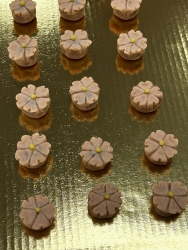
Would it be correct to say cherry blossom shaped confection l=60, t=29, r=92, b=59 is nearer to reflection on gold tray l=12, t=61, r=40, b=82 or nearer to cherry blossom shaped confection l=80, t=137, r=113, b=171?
reflection on gold tray l=12, t=61, r=40, b=82

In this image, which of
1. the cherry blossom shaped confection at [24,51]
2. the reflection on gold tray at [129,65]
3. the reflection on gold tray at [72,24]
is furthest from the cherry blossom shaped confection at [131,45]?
the cherry blossom shaped confection at [24,51]

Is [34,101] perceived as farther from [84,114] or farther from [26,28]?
[26,28]

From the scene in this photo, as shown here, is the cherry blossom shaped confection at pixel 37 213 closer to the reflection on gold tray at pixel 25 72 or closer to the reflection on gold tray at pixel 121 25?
the reflection on gold tray at pixel 25 72

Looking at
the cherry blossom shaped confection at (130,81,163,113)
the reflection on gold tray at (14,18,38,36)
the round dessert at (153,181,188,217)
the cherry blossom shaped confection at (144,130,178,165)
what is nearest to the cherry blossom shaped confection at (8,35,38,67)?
the reflection on gold tray at (14,18,38,36)

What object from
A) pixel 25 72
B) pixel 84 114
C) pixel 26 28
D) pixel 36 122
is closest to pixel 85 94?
pixel 84 114

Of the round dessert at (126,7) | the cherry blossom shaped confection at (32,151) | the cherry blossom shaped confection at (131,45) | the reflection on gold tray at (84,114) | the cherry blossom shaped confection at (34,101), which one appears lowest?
the cherry blossom shaped confection at (32,151)

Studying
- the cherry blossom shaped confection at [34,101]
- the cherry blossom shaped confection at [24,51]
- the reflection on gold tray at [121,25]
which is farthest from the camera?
the reflection on gold tray at [121,25]

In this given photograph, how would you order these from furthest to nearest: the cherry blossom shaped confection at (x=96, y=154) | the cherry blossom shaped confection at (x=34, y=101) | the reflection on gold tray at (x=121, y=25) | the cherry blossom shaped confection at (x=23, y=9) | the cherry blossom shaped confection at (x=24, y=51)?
the reflection on gold tray at (x=121, y=25)
the cherry blossom shaped confection at (x=23, y=9)
the cherry blossom shaped confection at (x=24, y=51)
the cherry blossom shaped confection at (x=34, y=101)
the cherry blossom shaped confection at (x=96, y=154)
